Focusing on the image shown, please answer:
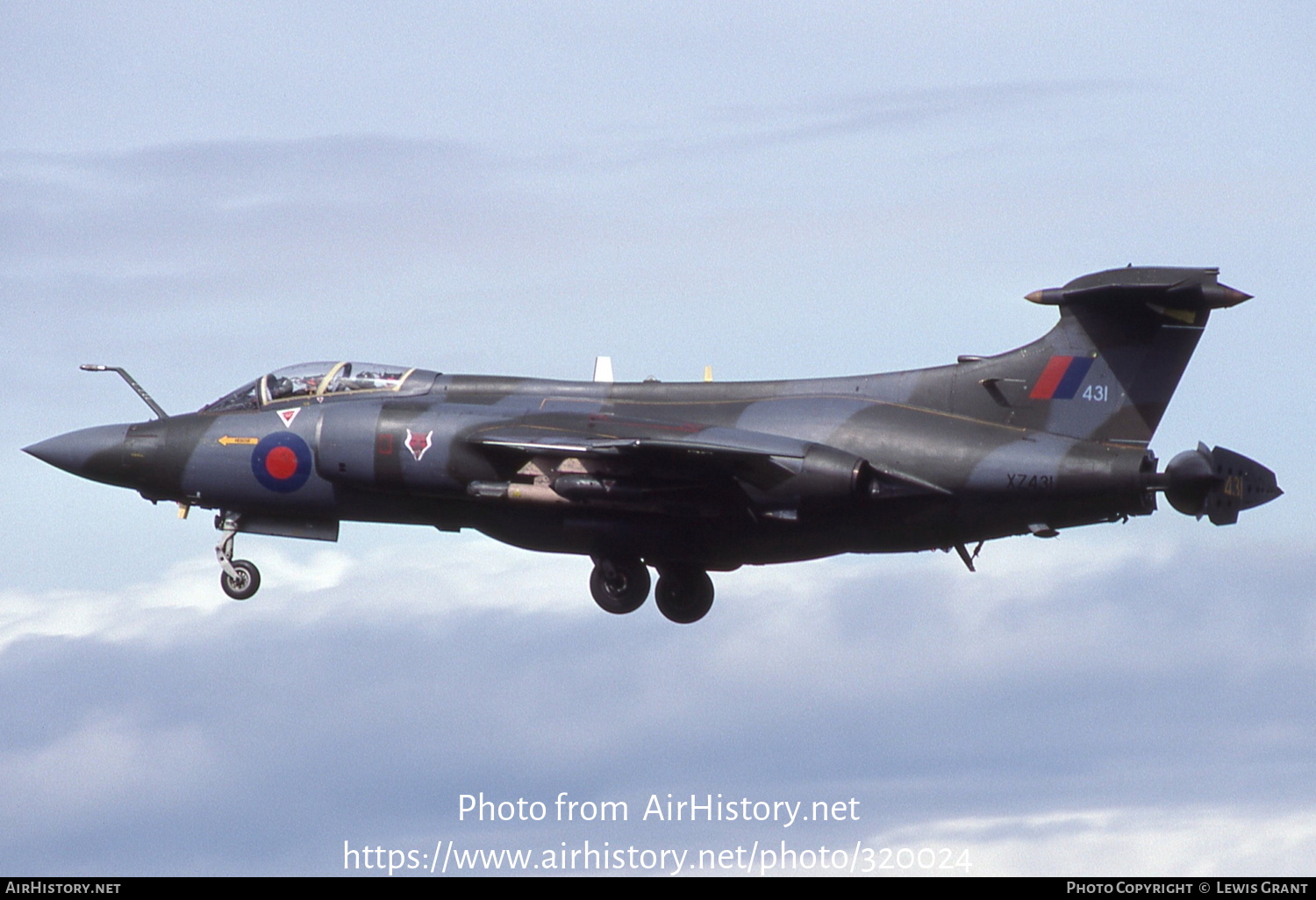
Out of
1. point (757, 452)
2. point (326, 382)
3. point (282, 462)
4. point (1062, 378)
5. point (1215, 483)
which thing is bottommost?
point (1215, 483)

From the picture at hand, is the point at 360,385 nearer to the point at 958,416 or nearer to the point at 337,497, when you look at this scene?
the point at 337,497

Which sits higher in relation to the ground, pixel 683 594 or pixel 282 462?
pixel 282 462

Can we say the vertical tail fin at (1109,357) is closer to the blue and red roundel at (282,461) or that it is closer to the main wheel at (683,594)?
the main wheel at (683,594)

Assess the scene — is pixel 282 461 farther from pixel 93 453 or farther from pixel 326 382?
pixel 93 453

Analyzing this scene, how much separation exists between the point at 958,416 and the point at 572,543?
249 inches

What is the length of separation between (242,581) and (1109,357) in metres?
14.6

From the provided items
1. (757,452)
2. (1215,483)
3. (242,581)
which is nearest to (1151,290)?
(1215,483)

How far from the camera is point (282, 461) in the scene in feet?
116

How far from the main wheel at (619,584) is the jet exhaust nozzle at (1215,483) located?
8.60 metres

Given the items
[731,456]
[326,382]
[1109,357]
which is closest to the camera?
[731,456]

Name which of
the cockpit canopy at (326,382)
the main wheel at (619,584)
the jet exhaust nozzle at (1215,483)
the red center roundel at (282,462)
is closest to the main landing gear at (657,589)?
the main wheel at (619,584)

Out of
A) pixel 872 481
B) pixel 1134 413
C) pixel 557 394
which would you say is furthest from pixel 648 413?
pixel 1134 413

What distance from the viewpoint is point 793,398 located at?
34438 mm

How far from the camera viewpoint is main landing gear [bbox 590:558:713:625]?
35.3 metres
